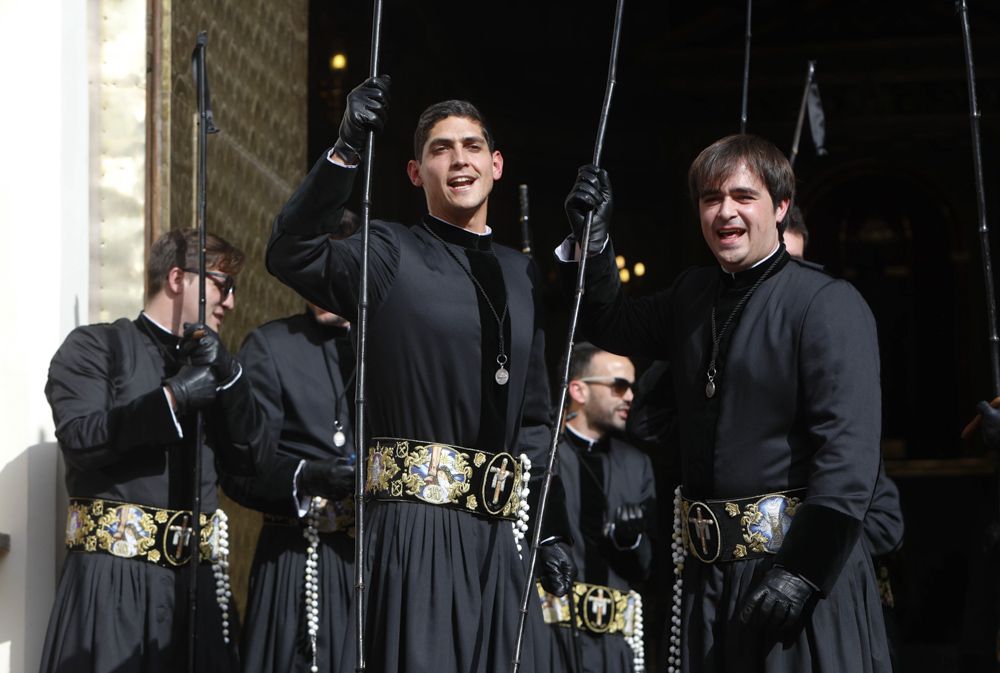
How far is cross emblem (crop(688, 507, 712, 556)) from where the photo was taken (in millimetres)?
4324

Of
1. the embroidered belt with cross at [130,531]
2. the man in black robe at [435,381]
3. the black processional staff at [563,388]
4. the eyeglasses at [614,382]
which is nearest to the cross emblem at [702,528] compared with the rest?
the black processional staff at [563,388]

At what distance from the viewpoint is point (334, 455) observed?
20.1 feet

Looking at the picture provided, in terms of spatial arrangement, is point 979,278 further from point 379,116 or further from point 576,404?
point 379,116

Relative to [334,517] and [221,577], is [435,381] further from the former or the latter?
[221,577]

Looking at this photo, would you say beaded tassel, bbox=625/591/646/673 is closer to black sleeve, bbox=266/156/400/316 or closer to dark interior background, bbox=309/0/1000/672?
black sleeve, bbox=266/156/400/316

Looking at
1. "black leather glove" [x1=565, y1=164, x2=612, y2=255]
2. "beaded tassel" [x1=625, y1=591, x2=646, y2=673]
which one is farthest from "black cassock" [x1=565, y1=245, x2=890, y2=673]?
"beaded tassel" [x1=625, y1=591, x2=646, y2=673]

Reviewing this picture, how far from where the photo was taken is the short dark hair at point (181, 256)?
19.3ft

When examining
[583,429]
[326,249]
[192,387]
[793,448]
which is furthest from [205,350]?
[583,429]

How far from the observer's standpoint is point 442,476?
14.7 feet

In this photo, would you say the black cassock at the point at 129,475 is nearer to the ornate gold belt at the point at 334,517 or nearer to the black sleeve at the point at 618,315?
the ornate gold belt at the point at 334,517

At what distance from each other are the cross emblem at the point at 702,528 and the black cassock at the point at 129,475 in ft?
A: 6.05

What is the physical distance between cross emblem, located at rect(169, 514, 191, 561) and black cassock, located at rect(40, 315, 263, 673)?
61 millimetres

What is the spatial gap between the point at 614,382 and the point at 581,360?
20 centimetres

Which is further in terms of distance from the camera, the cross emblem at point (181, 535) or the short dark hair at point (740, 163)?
the cross emblem at point (181, 535)
